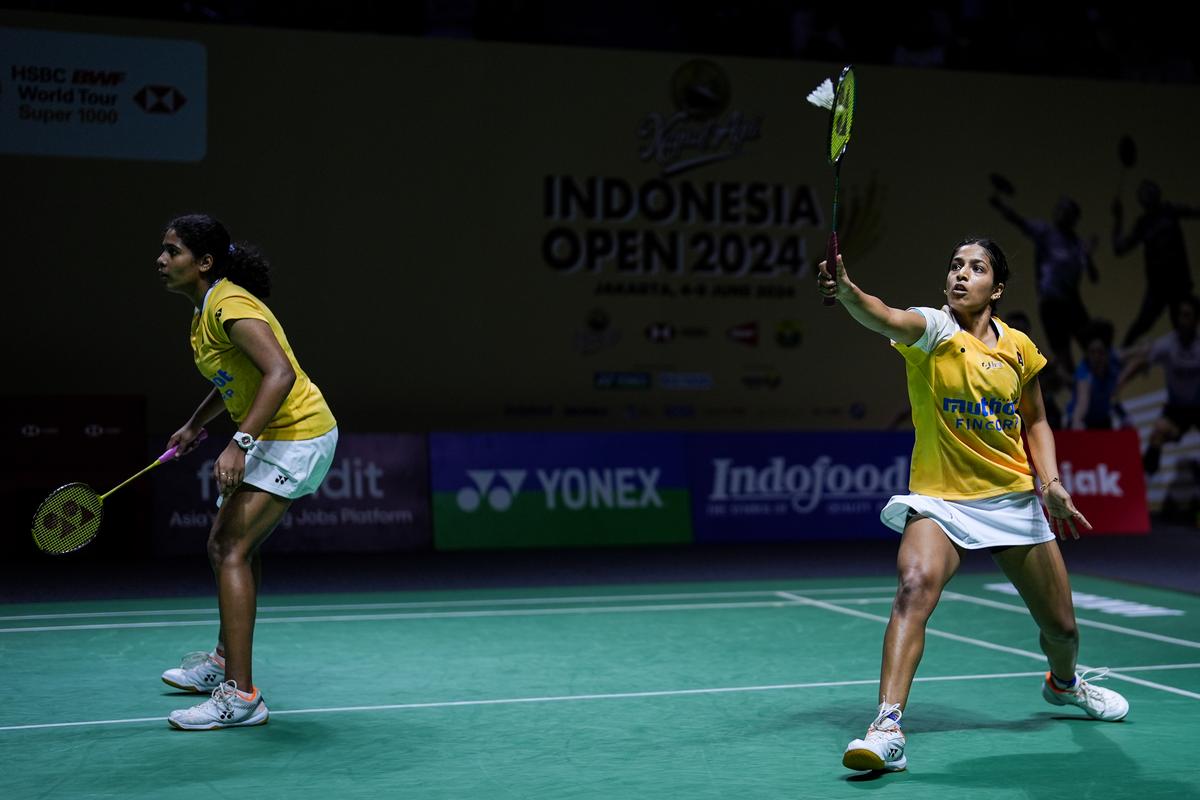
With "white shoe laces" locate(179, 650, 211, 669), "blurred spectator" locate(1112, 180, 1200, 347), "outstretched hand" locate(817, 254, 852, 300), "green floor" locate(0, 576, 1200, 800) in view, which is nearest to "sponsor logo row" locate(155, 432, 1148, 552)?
"green floor" locate(0, 576, 1200, 800)

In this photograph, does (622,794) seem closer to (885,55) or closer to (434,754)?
(434,754)

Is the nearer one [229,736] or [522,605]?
[229,736]

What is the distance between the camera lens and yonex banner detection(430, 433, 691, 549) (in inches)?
441

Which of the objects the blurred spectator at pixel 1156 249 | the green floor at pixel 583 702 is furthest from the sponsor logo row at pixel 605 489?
the blurred spectator at pixel 1156 249

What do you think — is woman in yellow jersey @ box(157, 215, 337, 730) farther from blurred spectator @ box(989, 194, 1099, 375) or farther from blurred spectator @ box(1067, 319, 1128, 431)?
blurred spectator @ box(1067, 319, 1128, 431)

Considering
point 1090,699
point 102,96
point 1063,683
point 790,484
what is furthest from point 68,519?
point 790,484

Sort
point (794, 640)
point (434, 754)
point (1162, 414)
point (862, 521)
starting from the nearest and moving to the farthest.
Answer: point (434, 754) → point (794, 640) → point (862, 521) → point (1162, 414)

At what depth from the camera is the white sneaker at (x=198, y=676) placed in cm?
570

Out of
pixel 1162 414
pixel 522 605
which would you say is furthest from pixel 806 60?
pixel 522 605

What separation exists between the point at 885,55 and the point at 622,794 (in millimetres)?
10862

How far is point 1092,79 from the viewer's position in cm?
1438

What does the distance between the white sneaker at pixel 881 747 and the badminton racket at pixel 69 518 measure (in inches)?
103

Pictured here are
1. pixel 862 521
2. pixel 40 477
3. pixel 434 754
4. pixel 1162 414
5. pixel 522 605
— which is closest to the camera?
pixel 434 754

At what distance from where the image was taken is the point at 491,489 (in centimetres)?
1129
